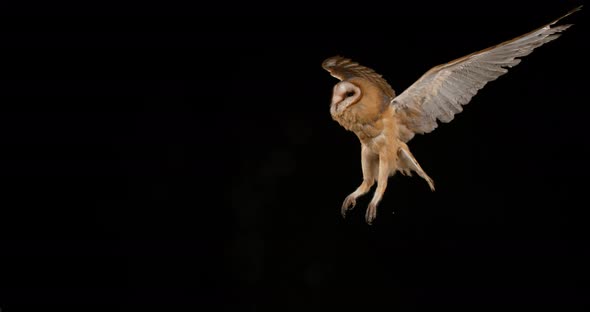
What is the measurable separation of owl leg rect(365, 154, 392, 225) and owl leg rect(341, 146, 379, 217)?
48mm

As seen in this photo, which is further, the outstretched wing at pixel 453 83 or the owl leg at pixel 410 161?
the owl leg at pixel 410 161

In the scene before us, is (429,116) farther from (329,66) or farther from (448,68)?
(329,66)

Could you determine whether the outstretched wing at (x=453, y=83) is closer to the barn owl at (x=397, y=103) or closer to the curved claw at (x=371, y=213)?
the barn owl at (x=397, y=103)

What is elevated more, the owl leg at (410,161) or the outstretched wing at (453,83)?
the outstretched wing at (453,83)

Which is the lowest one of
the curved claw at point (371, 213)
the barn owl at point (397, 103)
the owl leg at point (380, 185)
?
the curved claw at point (371, 213)

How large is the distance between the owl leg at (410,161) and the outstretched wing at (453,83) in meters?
0.04

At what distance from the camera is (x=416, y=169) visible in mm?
2307

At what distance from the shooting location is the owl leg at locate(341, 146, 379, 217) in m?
2.32

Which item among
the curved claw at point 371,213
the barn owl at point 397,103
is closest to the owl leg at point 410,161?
the barn owl at point 397,103

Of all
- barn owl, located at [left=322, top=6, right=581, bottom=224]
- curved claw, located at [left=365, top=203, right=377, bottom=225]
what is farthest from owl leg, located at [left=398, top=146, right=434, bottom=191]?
curved claw, located at [left=365, top=203, right=377, bottom=225]

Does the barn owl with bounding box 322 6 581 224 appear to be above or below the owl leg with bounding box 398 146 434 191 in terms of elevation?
above

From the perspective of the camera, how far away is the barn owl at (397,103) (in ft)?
7.22

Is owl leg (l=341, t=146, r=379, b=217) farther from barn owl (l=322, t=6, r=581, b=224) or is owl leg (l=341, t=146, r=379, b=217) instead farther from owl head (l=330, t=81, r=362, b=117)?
owl head (l=330, t=81, r=362, b=117)

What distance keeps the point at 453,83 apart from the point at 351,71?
303 mm
